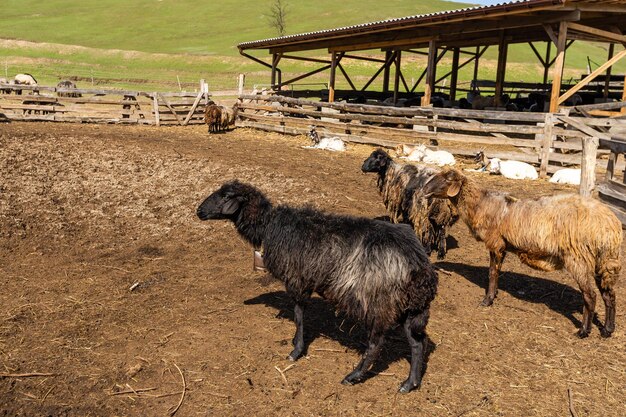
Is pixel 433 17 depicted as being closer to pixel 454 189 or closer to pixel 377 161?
pixel 377 161

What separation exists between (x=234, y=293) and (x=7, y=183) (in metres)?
6.40

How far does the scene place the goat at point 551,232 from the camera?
17.0 ft

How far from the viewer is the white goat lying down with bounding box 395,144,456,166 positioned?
14.3 m

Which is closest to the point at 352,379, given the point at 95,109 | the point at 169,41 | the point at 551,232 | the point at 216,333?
the point at 216,333

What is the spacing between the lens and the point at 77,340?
197 inches

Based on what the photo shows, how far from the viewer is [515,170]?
1255cm

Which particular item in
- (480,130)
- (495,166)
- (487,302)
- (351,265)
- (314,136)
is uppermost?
(480,130)

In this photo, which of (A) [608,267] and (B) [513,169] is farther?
(B) [513,169]

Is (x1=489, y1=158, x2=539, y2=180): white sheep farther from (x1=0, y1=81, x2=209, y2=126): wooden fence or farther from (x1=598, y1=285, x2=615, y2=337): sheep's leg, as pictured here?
(x1=0, y1=81, x2=209, y2=126): wooden fence

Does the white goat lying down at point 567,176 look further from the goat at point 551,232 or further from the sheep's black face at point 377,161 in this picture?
the goat at point 551,232

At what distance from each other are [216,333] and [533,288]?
4.13 meters

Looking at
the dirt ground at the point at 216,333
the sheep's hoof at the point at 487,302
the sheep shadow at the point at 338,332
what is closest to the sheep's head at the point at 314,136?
the dirt ground at the point at 216,333

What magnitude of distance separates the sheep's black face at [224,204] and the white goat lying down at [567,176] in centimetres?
924

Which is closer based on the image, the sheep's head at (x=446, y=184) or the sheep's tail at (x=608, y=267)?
the sheep's tail at (x=608, y=267)
